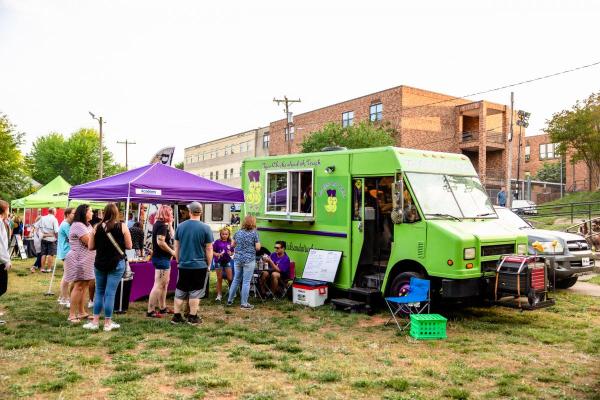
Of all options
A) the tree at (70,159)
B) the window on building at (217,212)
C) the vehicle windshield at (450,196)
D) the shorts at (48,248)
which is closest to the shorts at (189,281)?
the vehicle windshield at (450,196)

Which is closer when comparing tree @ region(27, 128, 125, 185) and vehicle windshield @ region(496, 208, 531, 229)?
vehicle windshield @ region(496, 208, 531, 229)

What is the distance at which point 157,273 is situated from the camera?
830 centimetres

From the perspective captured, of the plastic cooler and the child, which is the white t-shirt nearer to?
the child

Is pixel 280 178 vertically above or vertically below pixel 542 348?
above

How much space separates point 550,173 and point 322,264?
48890mm

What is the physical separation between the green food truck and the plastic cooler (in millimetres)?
324

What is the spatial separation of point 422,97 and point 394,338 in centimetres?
3176

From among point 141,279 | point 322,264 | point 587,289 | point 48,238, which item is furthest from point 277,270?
point 48,238

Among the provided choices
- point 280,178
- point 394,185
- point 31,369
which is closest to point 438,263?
point 394,185

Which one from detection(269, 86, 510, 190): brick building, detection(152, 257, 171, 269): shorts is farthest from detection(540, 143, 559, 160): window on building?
detection(152, 257, 171, 269): shorts

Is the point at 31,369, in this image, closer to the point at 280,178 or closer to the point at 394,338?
the point at 394,338

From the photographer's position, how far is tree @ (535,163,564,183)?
51.4 meters

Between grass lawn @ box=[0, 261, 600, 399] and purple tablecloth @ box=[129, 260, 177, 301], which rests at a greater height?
purple tablecloth @ box=[129, 260, 177, 301]

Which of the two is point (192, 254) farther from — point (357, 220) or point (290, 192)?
point (290, 192)
